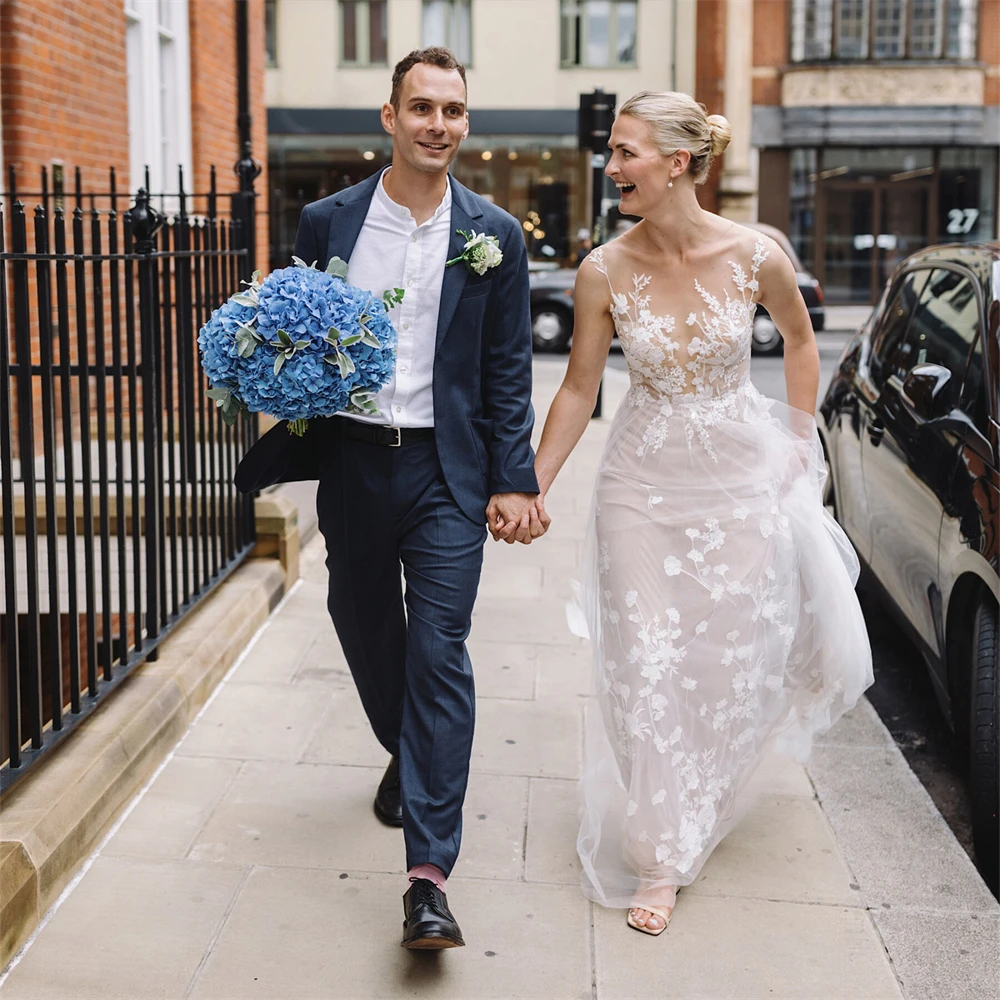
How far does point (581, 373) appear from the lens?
3906 mm

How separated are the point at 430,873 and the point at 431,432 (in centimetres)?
115

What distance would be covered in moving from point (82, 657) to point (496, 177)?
27132mm

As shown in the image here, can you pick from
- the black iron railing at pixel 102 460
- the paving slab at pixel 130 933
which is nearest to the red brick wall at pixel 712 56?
the black iron railing at pixel 102 460

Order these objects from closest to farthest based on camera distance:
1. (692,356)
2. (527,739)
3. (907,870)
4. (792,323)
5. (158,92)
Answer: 1. (692,356)
2. (792,323)
3. (907,870)
4. (527,739)
5. (158,92)

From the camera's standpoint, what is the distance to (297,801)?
4363 millimetres

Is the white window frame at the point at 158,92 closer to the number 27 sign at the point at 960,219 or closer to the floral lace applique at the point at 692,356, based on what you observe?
the floral lace applique at the point at 692,356

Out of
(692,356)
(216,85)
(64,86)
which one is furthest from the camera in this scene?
(216,85)

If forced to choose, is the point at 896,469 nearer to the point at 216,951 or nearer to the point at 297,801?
the point at 297,801

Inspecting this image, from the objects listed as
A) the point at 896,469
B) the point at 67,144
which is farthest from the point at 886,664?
the point at 67,144

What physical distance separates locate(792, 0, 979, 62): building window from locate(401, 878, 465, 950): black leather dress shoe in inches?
1257

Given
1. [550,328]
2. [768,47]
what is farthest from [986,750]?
[768,47]

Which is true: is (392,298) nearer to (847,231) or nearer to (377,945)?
(377,945)

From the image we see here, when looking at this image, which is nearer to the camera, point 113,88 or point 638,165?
point 638,165

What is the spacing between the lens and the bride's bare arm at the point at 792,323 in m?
3.83
